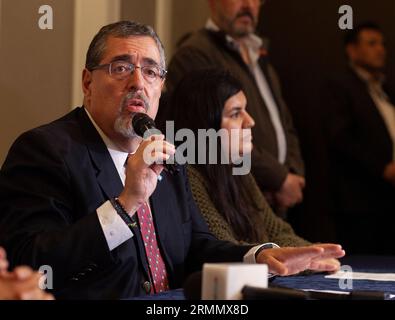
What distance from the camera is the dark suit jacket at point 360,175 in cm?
510

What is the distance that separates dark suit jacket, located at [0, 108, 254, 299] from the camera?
87.2 inches

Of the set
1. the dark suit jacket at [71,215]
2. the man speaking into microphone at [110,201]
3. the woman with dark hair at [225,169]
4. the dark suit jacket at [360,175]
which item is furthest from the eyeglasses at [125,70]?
the dark suit jacket at [360,175]

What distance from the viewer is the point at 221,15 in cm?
450

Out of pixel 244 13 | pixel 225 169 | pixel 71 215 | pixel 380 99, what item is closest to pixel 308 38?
pixel 380 99

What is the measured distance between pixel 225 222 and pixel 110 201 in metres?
0.98

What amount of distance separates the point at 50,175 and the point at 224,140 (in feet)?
3.56

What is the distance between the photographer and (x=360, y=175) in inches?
202

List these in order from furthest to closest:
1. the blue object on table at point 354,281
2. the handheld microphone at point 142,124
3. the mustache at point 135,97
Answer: the mustache at point 135,97, the blue object on table at point 354,281, the handheld microphone at point 142,124

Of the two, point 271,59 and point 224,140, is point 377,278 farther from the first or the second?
point 271,59

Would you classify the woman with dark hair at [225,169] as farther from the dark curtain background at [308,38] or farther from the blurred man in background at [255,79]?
the dark curtain background at [308,38]

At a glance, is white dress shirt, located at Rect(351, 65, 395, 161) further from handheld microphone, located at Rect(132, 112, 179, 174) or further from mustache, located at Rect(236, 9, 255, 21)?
handheld microphone, located at Rect(132, 112, 179, 174)

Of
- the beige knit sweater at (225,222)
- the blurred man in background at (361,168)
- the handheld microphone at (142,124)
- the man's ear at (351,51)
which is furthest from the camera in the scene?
the man's ear at (351,51)

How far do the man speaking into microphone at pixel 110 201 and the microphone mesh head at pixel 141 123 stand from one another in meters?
0.05

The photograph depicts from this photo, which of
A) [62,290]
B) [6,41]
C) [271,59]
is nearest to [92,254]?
[62,290]
